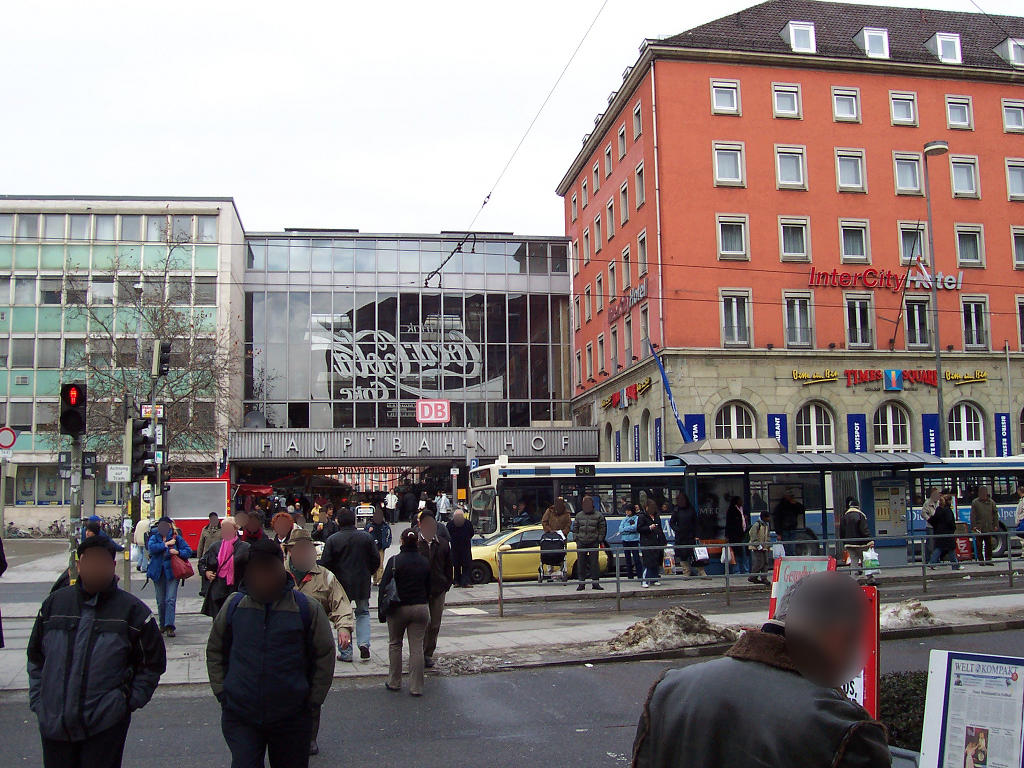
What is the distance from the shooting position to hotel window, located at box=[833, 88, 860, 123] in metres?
42.4

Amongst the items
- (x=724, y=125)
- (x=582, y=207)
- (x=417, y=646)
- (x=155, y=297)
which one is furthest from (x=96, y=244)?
(x=417, y=646)

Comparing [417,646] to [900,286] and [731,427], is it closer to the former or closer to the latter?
[731,427]

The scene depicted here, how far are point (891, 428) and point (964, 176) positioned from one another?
12.4 m

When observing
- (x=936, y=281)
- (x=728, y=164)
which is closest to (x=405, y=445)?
(x=728, y=164)

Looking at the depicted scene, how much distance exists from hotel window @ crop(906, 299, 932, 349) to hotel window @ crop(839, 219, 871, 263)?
2817 mm

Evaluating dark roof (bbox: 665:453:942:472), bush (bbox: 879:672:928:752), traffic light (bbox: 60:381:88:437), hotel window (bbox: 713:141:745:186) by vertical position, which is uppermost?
hotel window (bbox: 713:141:745:186)

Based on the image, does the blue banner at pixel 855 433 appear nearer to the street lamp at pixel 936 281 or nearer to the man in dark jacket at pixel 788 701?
the street lamp at pixel 936 281

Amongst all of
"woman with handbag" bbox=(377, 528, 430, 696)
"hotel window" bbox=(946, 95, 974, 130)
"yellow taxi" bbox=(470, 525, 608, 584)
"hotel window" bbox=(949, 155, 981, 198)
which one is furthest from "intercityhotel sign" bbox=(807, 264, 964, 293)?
"woman with handbag" bbox=(377, 528, 430, 696)

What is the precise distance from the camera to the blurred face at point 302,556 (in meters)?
8.34

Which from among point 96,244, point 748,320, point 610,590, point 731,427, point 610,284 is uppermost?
point 96,244

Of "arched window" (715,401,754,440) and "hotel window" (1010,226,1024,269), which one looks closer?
"arched window" (715,401,754,440)

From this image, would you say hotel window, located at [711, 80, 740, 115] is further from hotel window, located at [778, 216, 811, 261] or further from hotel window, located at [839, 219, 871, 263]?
hotel window, located at [839, 219, 871, 263]

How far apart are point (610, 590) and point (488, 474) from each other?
7394mm

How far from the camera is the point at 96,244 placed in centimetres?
5062
